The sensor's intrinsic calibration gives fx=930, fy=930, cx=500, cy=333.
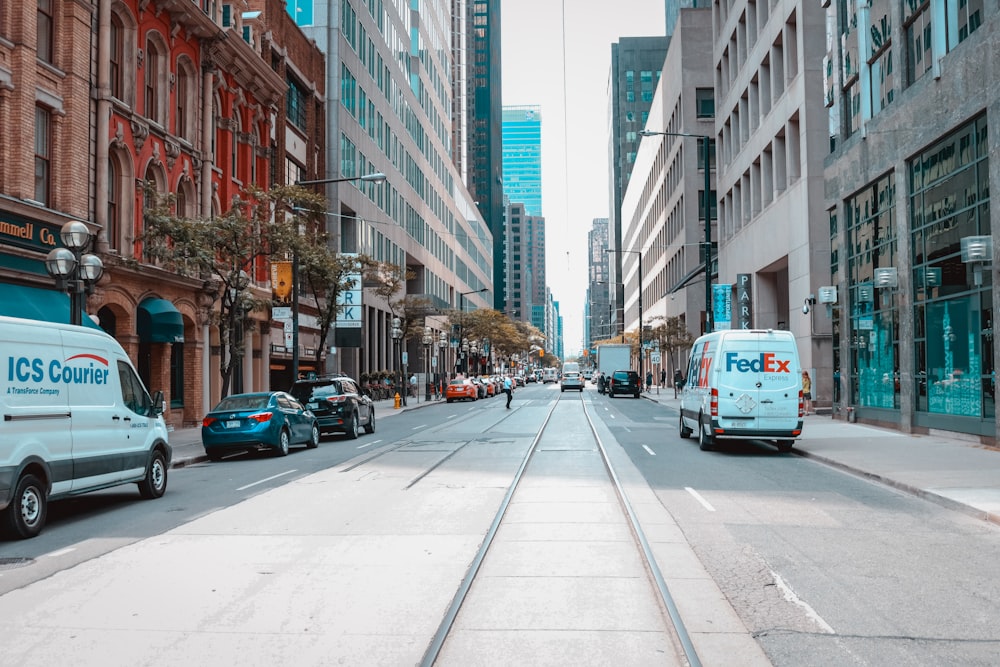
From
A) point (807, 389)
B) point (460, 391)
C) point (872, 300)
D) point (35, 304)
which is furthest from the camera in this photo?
point (460, 391)

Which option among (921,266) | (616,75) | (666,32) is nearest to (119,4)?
(921,266)

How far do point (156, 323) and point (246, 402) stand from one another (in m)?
8.53

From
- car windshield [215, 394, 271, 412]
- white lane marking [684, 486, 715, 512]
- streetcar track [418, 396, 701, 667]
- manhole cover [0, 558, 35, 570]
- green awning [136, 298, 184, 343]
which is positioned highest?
green awning [136, 298, 184, 343]

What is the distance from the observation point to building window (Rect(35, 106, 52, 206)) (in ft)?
75.7

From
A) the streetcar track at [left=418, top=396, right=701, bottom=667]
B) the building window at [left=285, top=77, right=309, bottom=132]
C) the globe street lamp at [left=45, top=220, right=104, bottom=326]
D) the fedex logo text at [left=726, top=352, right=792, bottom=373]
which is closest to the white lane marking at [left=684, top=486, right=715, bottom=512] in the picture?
the streetcar track at [left=418, top=396, right=701, bottom=667]

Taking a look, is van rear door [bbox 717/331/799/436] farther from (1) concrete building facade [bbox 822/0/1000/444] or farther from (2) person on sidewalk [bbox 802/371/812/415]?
(2) person on sidewalk [bbox 802/371/812/415]

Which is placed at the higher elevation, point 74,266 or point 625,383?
point 74,266

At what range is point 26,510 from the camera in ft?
33.9

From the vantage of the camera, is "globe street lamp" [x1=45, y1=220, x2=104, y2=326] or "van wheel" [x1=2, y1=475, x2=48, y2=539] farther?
"globe street lamp" [x1=45, y1=220, x2=104, y2=326]

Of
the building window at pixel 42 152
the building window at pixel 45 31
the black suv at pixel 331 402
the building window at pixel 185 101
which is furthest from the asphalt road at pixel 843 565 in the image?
the building window at pixel 185 101

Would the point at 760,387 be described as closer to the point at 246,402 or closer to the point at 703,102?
the point at 246,402

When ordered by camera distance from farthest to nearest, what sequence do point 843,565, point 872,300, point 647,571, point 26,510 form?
A: point 872,300 → point 26,510 → point 843,565 → point 647,571

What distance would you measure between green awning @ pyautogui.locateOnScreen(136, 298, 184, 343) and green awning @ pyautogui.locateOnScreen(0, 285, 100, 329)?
177 inches

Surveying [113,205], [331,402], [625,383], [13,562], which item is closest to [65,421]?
[13,562]
